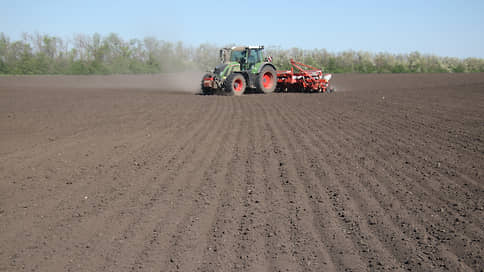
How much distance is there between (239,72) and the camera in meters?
19.2

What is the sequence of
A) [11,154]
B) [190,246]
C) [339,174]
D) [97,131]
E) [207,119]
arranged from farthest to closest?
[207,119], [97,131], [11,154], [339,174], [190,246]

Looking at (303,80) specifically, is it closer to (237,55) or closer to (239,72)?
(239,72)

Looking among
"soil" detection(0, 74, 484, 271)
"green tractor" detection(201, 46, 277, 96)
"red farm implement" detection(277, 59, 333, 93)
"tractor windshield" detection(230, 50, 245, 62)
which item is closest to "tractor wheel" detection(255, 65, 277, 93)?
"green tractor" detection(201, 46, 277, 96)

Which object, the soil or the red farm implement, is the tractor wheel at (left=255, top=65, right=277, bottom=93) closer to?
the red farm implement

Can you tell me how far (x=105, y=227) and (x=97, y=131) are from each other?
19.7 feet

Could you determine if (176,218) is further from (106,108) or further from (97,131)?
(106,108)

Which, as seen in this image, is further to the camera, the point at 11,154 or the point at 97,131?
the point at 97,131

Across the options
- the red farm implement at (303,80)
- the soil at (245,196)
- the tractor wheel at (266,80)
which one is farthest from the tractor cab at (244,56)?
the soil at (245,196)

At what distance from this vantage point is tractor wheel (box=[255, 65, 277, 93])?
19.5 meters

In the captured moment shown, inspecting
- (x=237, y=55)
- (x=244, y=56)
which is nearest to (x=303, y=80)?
(x=244, y=56)

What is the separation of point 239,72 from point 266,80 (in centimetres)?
174

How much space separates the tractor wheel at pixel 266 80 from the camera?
19.5m

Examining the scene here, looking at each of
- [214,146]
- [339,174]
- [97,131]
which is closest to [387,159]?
[339,174]

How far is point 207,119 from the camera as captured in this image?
12.0m
